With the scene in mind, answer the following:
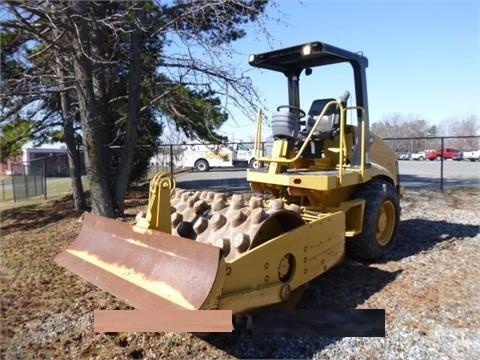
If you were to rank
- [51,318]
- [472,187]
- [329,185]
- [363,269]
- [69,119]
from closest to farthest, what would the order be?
[51,318] → [329,185] → [363,269] → [69,119] → [472,187]

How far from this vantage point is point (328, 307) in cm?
429

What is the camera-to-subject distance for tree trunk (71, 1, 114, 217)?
7668mm

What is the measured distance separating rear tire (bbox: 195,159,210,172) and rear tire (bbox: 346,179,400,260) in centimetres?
2484

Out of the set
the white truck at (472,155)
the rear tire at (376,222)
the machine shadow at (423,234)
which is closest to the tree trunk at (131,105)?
the rear tire at (376,222)

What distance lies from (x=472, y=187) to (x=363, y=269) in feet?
35.4

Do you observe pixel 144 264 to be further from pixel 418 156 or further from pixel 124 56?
pixel 418 156

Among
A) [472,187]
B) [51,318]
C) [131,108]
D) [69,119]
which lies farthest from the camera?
[472,187]

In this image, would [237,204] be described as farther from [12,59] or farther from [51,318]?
[12,59]

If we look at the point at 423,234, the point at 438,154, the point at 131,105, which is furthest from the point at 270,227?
the point at 438,154

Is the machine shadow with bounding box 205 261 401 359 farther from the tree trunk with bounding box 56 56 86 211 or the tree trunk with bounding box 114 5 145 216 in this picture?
the tree trunk with bounding box 56 56 86 211

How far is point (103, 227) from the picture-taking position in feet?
14.5

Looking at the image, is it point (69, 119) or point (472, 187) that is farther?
point (472, 187)

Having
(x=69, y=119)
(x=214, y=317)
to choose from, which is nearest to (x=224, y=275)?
(x=214, y=317)

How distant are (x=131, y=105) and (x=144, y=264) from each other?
18.2 feet
